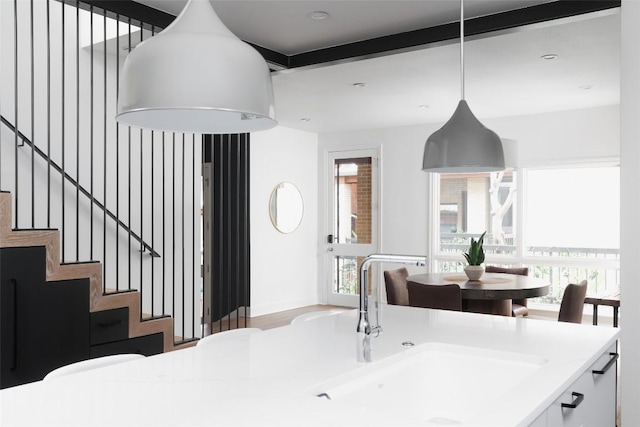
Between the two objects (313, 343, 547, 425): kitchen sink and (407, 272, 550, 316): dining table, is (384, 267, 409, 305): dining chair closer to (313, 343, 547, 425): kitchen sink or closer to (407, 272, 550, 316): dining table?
(407, 272, 550, 316): dining table

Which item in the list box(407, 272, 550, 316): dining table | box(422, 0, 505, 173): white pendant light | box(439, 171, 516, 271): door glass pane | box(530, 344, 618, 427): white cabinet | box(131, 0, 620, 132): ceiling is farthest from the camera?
box(439, 171, 516, 271): door glass pane

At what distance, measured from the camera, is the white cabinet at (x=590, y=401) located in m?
1.57

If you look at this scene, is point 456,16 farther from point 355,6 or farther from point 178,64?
point 178,64

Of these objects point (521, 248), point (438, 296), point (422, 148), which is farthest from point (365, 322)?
point (422, 148)

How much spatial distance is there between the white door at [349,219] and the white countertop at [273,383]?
19.5ft

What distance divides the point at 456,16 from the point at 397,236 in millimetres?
4473

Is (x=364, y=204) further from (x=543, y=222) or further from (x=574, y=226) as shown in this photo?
(x=574, y=226)

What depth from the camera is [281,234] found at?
26.3 feet

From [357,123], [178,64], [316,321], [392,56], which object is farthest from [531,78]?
[178,64]

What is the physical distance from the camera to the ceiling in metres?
3.73

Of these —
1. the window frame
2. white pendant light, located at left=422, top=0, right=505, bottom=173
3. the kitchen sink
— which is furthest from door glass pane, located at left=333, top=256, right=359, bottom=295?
the kitchen sink

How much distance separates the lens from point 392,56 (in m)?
4.54

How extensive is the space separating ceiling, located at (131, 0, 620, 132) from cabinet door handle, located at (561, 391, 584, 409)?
2601mm

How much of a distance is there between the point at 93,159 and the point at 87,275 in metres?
1.47
